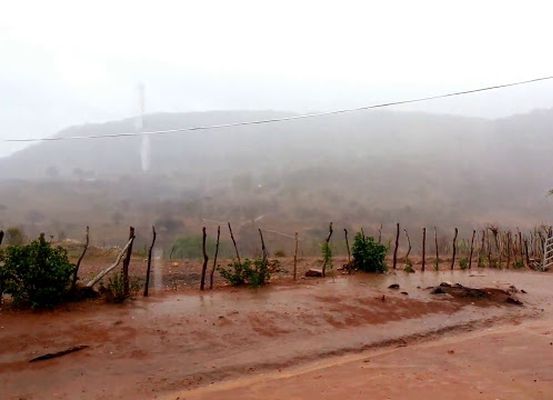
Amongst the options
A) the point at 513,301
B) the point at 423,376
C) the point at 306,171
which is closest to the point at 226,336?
the point at 423,376

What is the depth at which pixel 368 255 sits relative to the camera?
15.7m

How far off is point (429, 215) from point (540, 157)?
2942 cm

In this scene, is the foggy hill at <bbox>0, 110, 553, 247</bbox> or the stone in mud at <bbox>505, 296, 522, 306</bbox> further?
the foggy hill at <bbox>0, 110, 553, 247</bbox>

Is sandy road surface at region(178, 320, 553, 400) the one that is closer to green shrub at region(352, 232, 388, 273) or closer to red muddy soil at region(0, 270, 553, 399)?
red muddy soil at region(0, 270, 553, 399)

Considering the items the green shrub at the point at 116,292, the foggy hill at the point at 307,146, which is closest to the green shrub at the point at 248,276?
the green shrub at the point at 116,292

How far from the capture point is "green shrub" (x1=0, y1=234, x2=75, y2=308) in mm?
9719

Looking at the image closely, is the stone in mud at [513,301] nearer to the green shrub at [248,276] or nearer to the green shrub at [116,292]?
the green shrub at [248,276]

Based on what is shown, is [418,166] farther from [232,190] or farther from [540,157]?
[232,190]

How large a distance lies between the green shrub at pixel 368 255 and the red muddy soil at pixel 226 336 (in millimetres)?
2415

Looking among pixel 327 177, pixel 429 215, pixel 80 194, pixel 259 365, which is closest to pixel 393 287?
pixel 259 365

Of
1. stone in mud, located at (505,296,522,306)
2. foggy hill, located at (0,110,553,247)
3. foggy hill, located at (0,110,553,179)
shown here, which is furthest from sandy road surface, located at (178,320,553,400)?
foggy hill, located at (0,110,553,179)

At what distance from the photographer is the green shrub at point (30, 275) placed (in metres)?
9.72

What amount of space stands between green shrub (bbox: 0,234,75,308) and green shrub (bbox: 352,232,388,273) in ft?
29.9

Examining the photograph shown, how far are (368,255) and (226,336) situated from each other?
7.71 m
